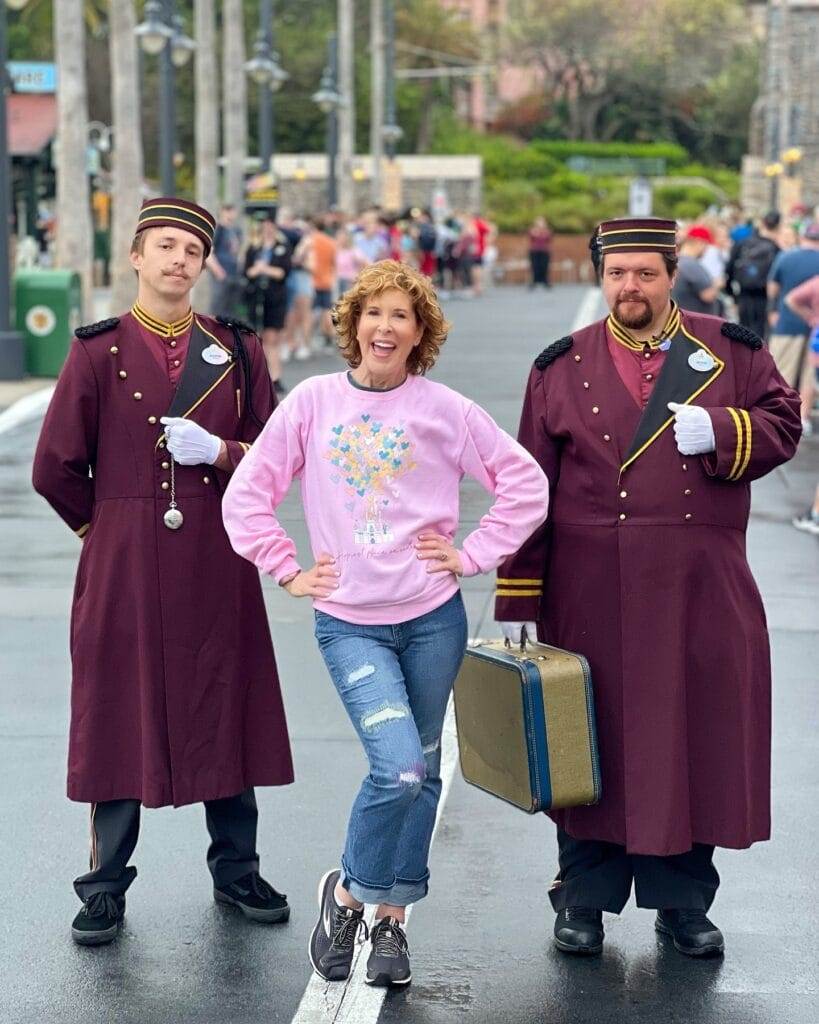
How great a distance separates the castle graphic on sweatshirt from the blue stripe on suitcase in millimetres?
518

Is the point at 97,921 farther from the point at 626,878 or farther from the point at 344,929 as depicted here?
the point at 626,878

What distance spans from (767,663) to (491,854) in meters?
1.31

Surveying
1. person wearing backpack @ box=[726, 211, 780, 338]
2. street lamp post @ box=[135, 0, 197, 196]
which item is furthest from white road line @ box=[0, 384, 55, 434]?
street lamp post @ box=[135, 0, 197, 196]

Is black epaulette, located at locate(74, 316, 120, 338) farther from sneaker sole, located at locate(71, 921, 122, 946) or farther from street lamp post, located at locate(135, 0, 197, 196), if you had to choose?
street lamp post, located at locate(135, 0, 197, 196)

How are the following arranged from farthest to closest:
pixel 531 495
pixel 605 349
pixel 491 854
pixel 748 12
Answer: pixel 748 12, pixel 491 854, pixel 605 349, pixel 531 495

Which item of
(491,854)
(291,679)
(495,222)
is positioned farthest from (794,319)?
(495,222)

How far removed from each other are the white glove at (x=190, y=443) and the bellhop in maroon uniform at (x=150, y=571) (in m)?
0.01

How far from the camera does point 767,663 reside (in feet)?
17.6

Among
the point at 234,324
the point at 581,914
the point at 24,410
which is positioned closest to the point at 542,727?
the point at 581,914

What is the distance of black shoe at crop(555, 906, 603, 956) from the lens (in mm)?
5391

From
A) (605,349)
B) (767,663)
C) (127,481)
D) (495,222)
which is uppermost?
(605,349)

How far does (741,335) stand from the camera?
5.40m

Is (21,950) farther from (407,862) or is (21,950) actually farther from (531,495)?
(531,495)

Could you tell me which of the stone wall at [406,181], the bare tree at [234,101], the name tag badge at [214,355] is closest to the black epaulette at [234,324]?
the name tag badge at [214,355]
